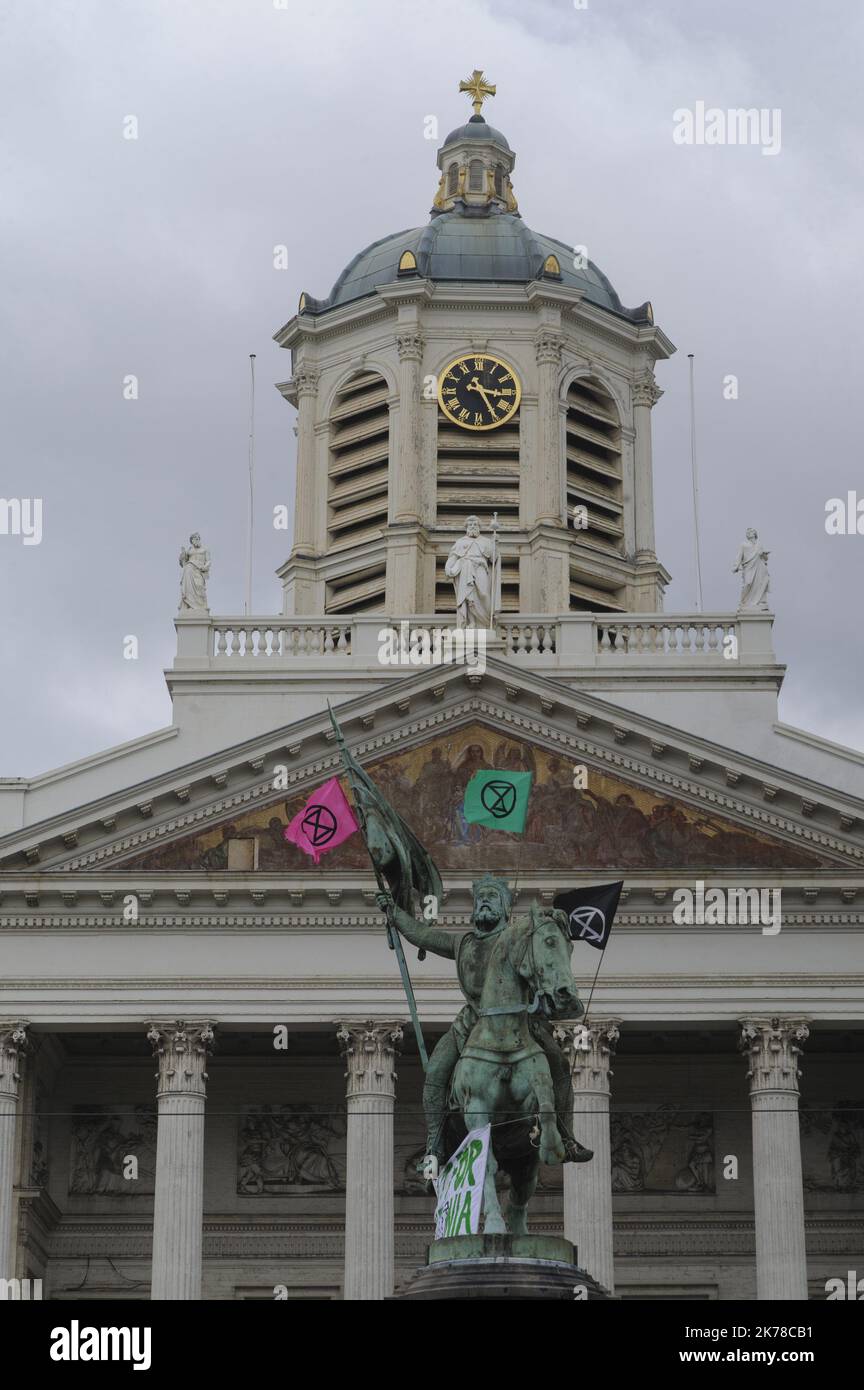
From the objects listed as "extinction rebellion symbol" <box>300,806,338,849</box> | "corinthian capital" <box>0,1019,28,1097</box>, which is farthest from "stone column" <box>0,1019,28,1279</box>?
"extinction rebellion symbol" <box>300,806,338,849</box>

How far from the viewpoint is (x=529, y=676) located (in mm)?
45594

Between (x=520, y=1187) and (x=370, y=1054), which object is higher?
(x=370, y=1054)

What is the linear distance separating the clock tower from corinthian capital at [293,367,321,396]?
0.04 metres

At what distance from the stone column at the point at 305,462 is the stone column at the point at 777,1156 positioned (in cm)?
1956

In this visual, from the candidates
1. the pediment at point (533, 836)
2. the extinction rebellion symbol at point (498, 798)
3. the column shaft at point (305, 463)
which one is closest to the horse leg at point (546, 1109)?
the extinction rebellion symbol at point (498, 798)

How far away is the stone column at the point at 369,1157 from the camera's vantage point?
43.3m

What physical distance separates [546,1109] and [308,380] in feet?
134

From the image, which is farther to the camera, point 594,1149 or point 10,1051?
point 10,1051

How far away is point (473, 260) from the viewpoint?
62.3m

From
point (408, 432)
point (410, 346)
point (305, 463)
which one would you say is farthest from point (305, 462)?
point (410, 346)

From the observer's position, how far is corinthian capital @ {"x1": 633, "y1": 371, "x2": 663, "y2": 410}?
205 ft

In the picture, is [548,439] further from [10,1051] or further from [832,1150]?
[10,1051]

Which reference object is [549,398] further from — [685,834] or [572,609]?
[685,834]

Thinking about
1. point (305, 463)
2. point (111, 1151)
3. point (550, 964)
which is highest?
point (305, 463)
